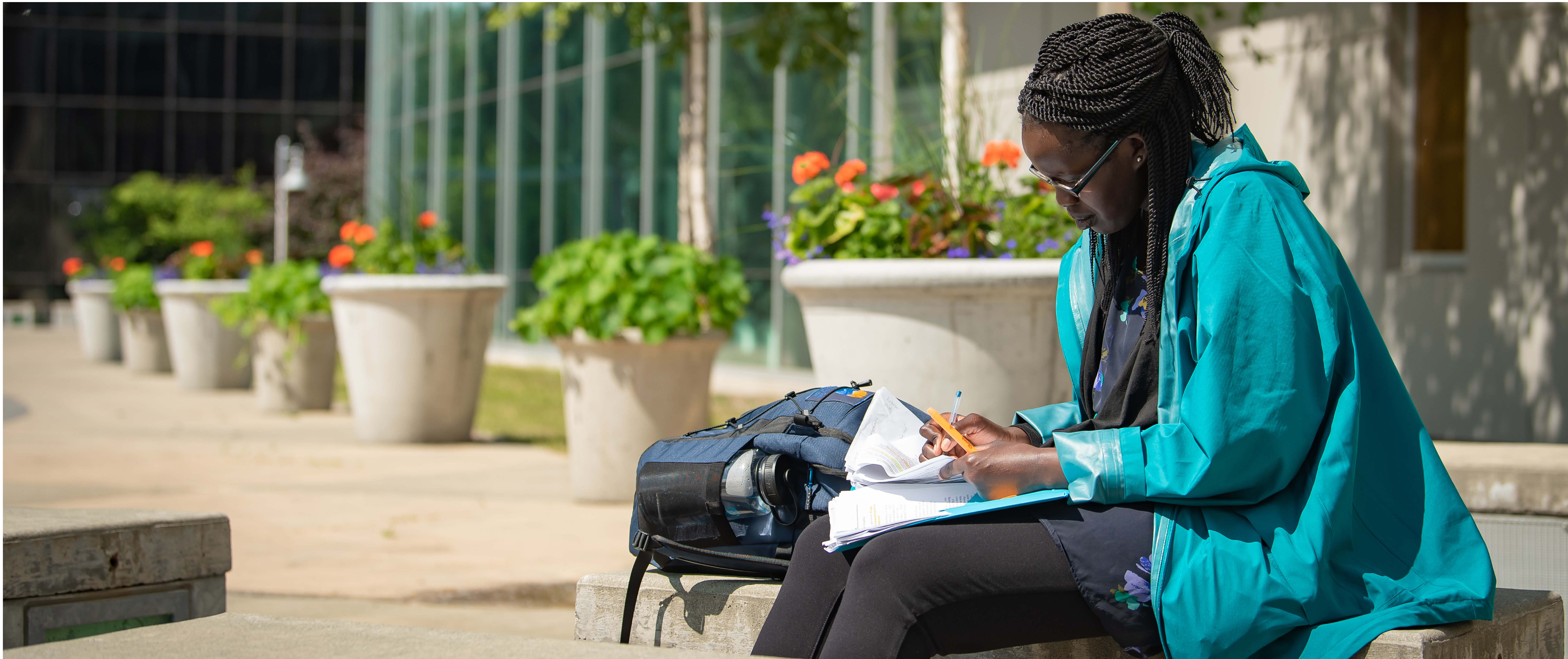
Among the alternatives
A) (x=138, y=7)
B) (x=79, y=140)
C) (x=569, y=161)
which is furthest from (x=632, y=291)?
(x=79, y=140)

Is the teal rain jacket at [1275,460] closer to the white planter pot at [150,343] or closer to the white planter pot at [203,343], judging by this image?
the white planter pot at [203,343]

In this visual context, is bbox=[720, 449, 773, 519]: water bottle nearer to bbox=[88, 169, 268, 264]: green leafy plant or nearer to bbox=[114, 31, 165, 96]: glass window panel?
bbox=[88, 169, 268, 264]: green leafy plant

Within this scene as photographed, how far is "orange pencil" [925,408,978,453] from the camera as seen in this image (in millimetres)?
1977

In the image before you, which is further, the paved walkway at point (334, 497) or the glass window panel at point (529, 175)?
the glass window panel at point (529, 175)

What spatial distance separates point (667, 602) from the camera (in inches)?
96.0

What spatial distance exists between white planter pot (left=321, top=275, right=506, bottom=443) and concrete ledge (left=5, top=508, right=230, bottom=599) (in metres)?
5.16

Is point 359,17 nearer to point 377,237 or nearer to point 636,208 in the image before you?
point 636,208

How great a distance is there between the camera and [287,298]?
11023 mm

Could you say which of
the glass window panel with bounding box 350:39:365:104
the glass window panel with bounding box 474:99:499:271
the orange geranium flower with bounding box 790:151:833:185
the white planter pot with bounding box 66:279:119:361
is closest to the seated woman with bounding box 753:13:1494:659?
the orange geranium flower with bounding box 790:151:833:185

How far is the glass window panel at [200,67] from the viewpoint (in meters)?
35.5

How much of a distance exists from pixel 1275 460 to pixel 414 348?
7.42 metres

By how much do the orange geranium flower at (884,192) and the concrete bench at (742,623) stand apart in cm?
219

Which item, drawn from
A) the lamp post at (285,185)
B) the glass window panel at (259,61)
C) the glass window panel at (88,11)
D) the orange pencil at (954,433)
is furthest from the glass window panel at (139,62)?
the orange pencil at (954,433)

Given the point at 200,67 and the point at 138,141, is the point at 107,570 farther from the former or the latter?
the point at 138,141
